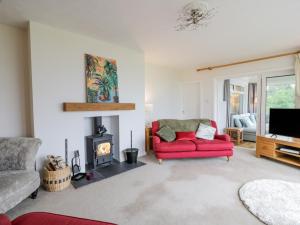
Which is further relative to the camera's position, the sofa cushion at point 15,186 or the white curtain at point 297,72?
the white curtain at point 297,72

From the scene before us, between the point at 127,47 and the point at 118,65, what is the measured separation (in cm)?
46

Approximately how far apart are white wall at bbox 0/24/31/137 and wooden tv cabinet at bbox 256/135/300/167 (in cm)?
473

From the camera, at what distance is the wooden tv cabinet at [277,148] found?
3.34 metres

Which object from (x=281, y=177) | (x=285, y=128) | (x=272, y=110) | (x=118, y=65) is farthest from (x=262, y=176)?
(x=118, y=65)

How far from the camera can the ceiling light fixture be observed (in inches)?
82.1

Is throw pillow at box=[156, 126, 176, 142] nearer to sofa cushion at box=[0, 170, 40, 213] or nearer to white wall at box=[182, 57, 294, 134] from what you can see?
white wall at box=[182, 57, 294, 134]

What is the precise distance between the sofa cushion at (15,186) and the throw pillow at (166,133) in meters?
2.46

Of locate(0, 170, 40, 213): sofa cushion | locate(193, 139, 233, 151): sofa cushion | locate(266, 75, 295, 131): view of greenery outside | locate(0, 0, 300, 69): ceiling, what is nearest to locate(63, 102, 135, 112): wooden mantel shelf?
locate(0, 170, 40, 213): sofa cushion

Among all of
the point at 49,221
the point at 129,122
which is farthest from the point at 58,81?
the point at 49,221

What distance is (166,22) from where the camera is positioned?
2.57 m

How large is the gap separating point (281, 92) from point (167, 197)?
3.96m

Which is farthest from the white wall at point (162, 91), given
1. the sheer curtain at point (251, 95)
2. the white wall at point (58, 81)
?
the sheer curtain at point (251, 95)

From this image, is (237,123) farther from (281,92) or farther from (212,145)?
(212,145)

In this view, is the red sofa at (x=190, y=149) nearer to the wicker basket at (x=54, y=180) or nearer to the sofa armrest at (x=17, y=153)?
the wicker basket at (x=54, y=180)
